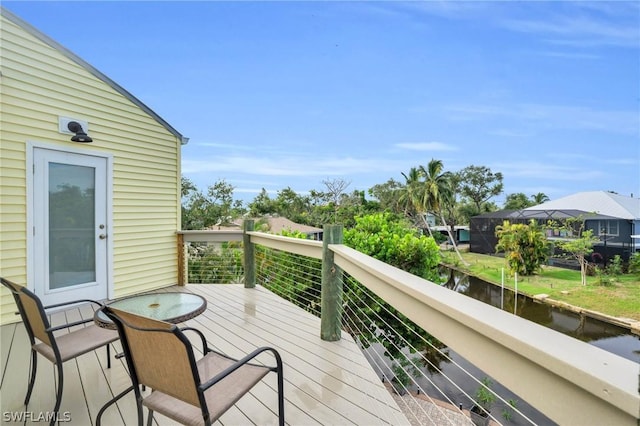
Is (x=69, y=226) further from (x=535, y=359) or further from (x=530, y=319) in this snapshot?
(x=530, y=319)

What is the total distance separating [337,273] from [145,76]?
30.8 ft

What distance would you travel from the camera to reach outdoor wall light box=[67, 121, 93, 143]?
12.8 ft

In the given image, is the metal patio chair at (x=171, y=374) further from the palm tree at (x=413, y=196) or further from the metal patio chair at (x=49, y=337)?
the palm tree at (x=413, y=196)

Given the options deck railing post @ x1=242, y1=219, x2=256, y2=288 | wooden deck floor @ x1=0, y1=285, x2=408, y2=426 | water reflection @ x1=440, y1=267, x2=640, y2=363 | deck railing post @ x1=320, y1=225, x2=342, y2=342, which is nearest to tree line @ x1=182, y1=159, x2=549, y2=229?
water reflection @ x1=440, y1=267, x2=640, y2=363

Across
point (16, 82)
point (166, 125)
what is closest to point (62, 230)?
point (16, 82)

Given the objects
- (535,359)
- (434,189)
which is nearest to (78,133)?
(535,359)

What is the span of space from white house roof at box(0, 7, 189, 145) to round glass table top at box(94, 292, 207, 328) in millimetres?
3315

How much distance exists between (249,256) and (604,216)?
22.6m

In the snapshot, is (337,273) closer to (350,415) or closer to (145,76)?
(350,415)

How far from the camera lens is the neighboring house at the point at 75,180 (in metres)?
3.53

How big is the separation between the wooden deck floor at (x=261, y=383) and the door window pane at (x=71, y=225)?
73 cm

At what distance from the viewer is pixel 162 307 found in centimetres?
231

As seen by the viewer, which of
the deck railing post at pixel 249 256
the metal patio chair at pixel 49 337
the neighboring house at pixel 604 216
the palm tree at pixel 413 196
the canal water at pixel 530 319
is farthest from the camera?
the palm tree at pixel 413 196

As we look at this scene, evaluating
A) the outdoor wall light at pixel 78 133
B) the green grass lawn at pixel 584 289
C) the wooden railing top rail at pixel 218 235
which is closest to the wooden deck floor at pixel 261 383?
the wooden railing top rail at pixel 218 235
